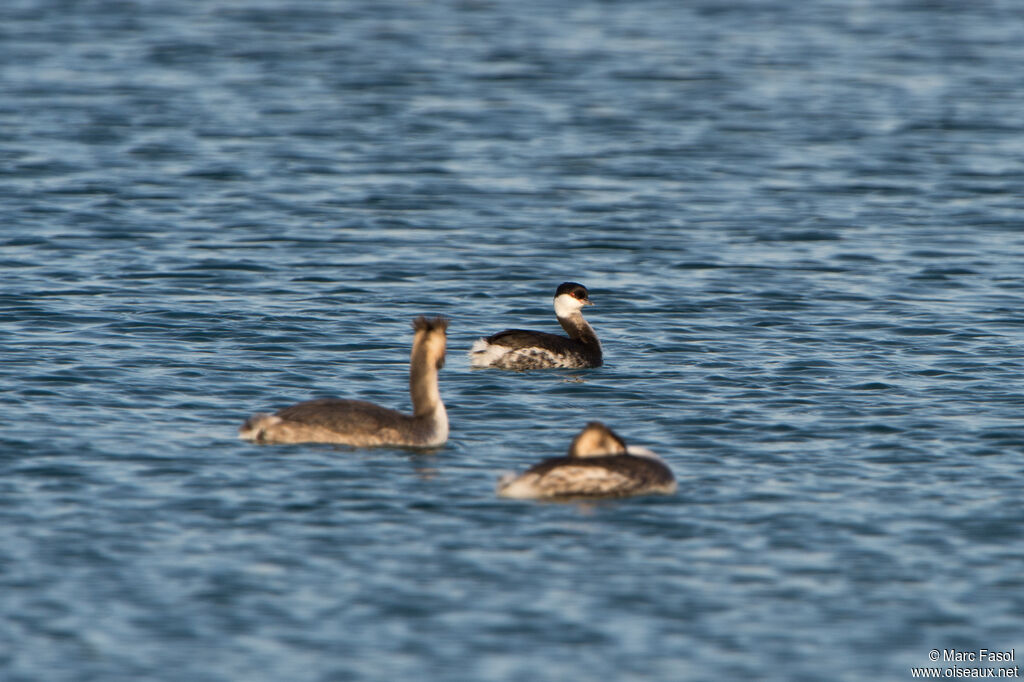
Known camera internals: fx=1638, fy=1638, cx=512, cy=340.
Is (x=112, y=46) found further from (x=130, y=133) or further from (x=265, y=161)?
(x=265, y=161)

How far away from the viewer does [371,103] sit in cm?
3656

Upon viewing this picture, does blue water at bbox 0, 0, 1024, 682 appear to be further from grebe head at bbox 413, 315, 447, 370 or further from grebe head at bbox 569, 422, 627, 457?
grebe head at bbox 413, 315, 447, 370

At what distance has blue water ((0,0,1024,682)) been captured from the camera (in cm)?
971

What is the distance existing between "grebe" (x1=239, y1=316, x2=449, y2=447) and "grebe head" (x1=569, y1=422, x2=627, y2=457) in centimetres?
162

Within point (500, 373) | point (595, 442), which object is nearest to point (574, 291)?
point (500, 373)

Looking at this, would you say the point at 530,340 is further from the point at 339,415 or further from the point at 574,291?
the point at 339,415

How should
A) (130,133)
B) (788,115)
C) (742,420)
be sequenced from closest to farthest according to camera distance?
(742,420), (130,133), (788,115)

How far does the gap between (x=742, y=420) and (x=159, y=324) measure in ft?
23.8

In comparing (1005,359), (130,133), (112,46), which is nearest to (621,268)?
(1005,359)

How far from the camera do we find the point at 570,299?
1805 centimetres

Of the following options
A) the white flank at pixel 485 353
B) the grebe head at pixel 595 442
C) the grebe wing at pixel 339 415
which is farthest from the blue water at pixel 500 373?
the grebe head at pixel 595 442

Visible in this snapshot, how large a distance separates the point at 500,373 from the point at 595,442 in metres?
4.72

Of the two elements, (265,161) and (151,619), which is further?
(265,161)

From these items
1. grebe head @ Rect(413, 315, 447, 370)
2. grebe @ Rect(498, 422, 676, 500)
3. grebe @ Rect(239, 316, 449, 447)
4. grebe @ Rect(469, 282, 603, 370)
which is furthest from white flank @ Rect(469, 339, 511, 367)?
grebe @ Rect(498, 422, 676, 500)
